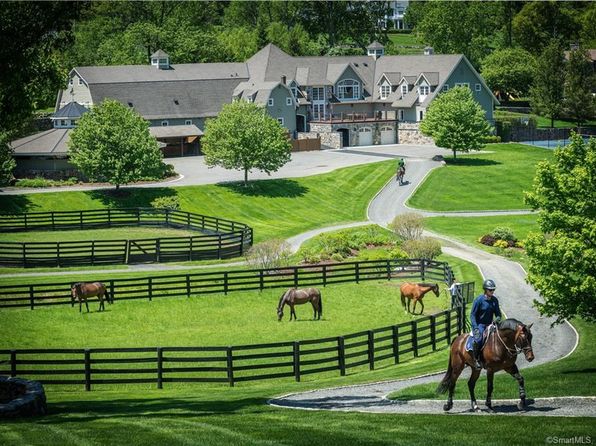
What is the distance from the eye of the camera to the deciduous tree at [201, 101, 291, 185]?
8531 cm

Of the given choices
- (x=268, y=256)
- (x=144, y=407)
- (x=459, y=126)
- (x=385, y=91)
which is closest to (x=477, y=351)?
(x=144, y=407)

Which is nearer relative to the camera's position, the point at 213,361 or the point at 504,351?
the point at 504,351

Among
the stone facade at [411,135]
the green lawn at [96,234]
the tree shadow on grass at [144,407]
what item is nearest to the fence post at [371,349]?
the tree shadow on grass at [144,407]

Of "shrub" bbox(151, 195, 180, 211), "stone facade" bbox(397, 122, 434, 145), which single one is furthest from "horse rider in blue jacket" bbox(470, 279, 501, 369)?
"stone facade" bbox(397, 122, 434, 145)

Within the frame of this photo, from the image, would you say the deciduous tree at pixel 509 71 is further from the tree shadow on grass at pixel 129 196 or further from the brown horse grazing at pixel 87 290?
the brown horse grazing at pixel 87 290

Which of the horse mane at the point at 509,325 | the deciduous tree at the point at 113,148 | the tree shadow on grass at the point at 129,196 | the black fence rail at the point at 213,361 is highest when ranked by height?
the deciduous tree at the point at 113,148

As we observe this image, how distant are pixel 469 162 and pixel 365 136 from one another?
55.4ft

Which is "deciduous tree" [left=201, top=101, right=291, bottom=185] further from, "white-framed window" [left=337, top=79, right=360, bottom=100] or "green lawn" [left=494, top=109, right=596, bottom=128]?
"green lawn" [left=494, top=109, right=596, bottom=128]

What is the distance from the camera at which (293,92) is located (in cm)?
11250

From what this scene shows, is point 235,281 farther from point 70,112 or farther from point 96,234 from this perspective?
point 70,112

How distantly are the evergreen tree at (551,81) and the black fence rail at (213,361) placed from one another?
286 feet

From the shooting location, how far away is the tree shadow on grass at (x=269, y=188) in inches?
3292

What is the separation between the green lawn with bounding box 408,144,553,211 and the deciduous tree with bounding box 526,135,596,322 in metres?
43.7

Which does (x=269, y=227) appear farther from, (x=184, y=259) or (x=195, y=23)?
(x=195, y=23)
